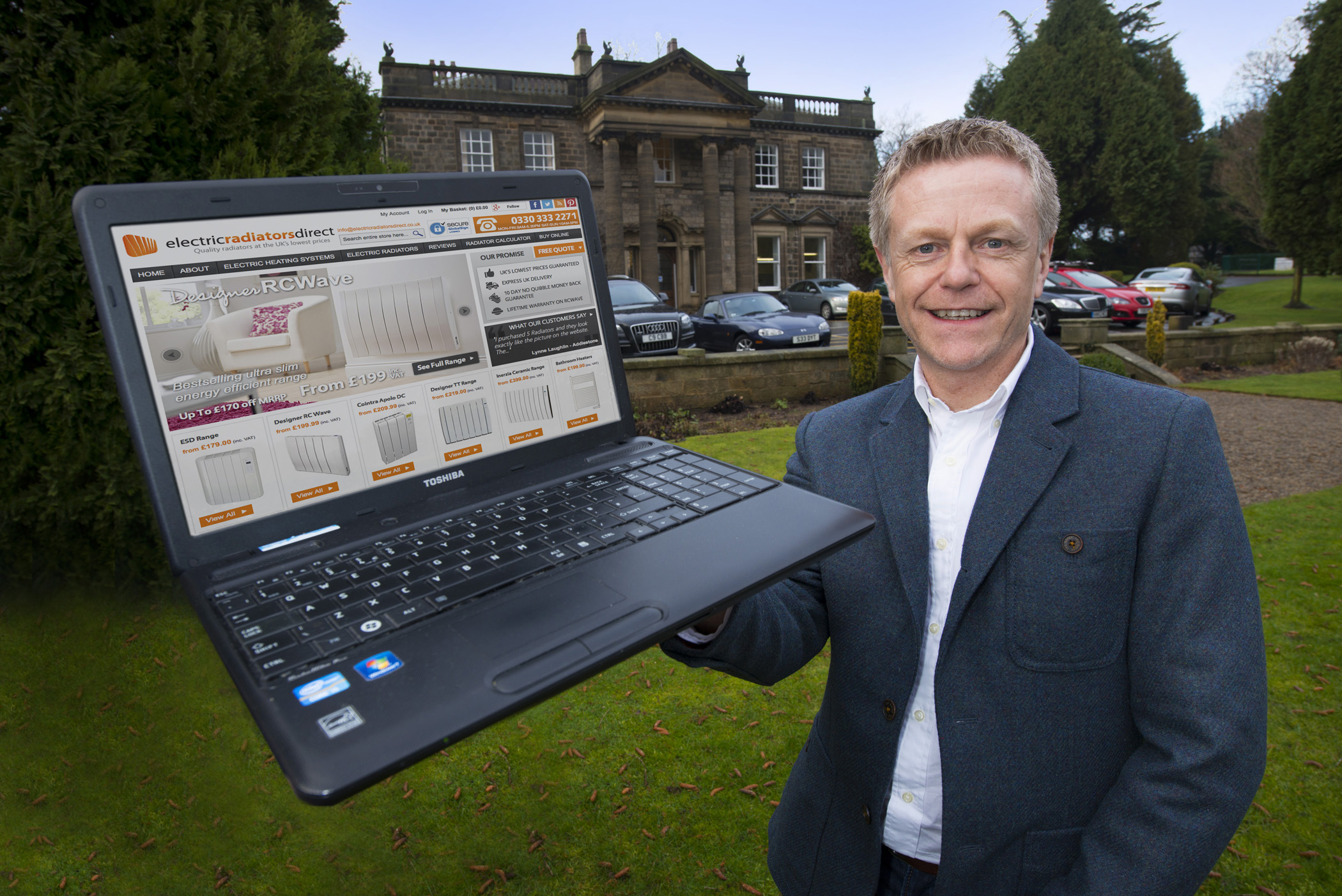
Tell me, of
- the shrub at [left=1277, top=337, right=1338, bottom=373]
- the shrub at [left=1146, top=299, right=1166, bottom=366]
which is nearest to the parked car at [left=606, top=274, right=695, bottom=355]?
the shrub at [left=1146, top=299, right=1166, bottom=366]

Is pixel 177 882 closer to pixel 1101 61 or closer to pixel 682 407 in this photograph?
pixel 682 407

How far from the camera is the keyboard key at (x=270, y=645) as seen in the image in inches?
43.8

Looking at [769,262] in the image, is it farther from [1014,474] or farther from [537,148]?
[1014,474]

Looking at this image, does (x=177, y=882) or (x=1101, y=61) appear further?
(x=1101, y=61)

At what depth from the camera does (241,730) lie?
138 inches

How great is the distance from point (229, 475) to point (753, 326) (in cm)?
1421

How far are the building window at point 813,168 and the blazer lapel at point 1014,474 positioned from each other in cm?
3587

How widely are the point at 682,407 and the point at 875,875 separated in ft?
31.6

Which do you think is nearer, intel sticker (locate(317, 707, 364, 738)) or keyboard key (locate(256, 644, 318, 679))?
intel sticker (locate(317, 707, 364, 738))

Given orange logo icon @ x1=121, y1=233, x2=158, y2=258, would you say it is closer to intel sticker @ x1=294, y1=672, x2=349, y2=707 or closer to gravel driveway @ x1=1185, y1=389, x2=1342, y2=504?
intel sticker @ x1=294, y1=672, x2=349, y2=707

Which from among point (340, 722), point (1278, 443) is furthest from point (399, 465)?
point (1278, 443)

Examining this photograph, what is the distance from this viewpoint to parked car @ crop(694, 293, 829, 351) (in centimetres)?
1494

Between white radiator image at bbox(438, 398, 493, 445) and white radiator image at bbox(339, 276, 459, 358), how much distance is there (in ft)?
0.41

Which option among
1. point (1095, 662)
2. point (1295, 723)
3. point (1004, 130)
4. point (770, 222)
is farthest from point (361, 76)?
point (770, 222)
